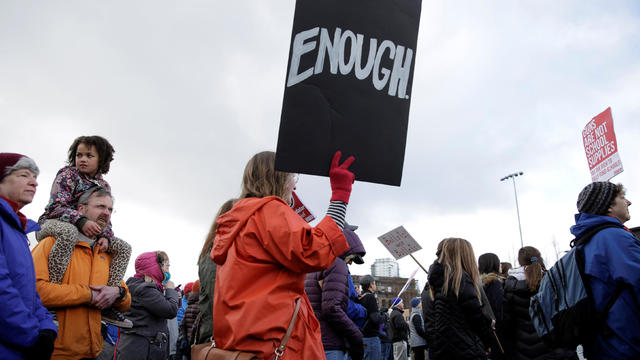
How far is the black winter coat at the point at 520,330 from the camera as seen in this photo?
4.99 metres

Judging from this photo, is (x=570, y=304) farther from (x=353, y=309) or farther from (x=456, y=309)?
(x=353, y=309)

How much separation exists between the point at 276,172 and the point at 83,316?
1889 mm

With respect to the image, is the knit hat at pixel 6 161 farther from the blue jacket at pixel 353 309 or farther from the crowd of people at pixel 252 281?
the blue jacket at pixel 353 309

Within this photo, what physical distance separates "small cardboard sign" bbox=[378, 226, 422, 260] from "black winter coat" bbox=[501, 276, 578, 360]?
3153 mm

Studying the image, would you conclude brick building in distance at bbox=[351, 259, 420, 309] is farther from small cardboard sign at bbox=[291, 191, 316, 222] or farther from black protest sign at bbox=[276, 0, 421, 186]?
black protest sign at bbox=[276, 0, 421, 186]

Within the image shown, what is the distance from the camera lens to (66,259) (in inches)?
128

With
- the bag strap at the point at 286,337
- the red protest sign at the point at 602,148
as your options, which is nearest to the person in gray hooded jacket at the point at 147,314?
the bag strap at the point at 286,337

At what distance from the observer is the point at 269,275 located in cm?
226

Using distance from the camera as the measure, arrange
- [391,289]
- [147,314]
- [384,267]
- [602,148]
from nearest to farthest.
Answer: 1. [147,314]
2. [602,148]
3. [384,267]
4. [391,289]

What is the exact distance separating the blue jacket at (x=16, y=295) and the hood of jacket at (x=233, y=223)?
3.52ft

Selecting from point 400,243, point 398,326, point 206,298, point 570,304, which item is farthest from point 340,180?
point 398,326

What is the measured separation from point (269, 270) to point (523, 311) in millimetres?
4153

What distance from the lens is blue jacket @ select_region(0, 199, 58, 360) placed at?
232 cm

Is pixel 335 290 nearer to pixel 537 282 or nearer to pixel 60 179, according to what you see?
pixel 537 282
